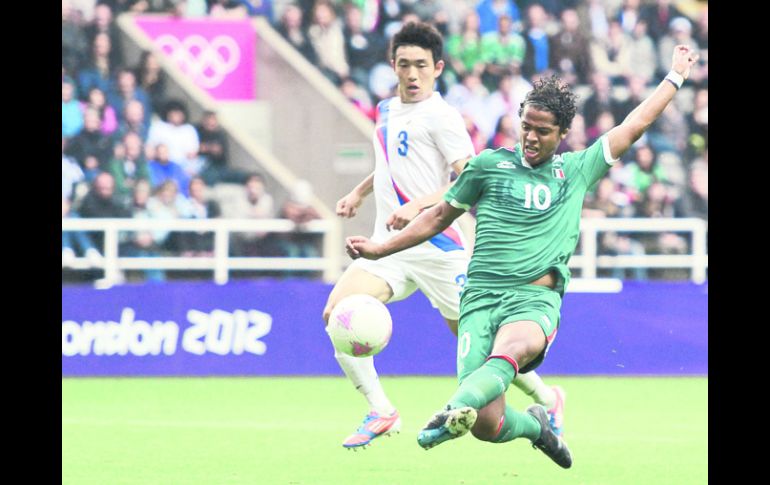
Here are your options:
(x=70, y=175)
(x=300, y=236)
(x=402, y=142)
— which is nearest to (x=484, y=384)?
(x=402, y=142)

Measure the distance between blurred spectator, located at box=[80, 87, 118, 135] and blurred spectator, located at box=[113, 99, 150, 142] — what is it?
94 millimetres

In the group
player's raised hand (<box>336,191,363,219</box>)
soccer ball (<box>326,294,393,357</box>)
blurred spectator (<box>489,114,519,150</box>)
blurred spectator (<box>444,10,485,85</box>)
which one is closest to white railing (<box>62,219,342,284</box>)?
blurred spectator (<box>489,114,519,150</box>)

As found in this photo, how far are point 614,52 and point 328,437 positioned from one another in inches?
419

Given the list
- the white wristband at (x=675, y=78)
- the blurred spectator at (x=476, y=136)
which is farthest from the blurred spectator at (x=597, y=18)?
the white wristband at (x=675, y=78)

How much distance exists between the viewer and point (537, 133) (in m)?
8.18

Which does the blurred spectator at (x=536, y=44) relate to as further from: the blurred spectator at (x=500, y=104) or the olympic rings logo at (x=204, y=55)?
the olympic rings logo at (x=204, y=55)

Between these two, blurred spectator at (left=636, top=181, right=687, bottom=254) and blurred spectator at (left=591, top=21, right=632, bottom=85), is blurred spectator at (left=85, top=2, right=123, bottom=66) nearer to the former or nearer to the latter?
blurred spectator at (left=591, top=21, right=632, bottom=85)

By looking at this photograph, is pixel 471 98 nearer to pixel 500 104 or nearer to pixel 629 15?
pixel 500 104

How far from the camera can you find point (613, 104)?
18891 millimetres

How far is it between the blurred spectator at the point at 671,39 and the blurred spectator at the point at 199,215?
6792mm

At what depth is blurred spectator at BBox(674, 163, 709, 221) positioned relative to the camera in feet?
59.1

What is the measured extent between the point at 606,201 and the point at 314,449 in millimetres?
8368
